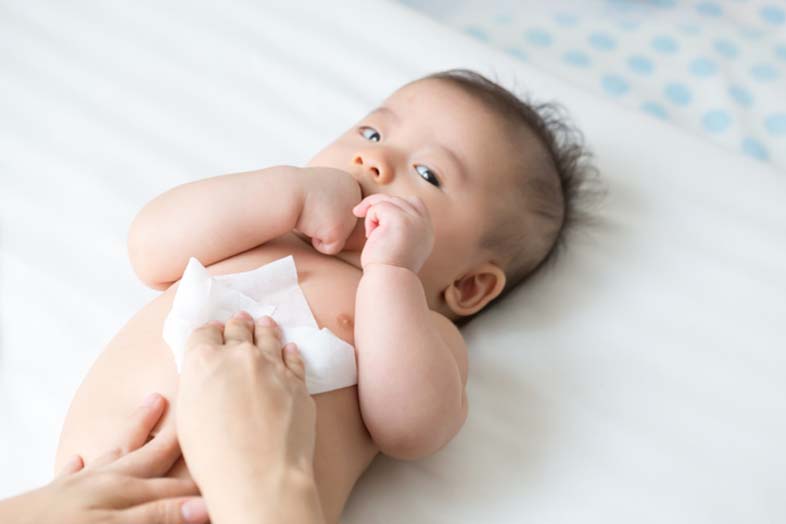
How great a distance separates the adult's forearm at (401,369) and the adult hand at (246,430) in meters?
0.11

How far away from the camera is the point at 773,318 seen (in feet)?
4.81

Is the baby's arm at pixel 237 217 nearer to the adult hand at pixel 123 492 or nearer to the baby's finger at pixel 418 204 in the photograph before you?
the baby's finger at pixel 418 204

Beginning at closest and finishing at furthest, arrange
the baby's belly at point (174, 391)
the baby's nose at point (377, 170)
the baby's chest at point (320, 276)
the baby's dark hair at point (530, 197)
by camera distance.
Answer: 1. the baby's belly at point (174, 391)
2. the baby's chest at point (320, 276)
3. the baby's nose at point (377, 170)
4. the baby's dark hair at point (530, 197)

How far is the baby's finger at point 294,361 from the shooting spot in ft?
3.56

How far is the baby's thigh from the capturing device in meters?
1.09

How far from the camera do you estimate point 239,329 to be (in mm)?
1104

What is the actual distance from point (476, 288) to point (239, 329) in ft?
1.55

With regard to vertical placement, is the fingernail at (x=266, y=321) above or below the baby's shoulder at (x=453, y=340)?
above

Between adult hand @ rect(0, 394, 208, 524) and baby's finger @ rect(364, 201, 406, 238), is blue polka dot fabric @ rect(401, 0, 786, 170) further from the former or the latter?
Result: adult hand @ rect(0, 394, 208, 524)

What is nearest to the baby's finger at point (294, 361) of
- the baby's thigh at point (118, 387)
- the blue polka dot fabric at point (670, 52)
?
the baby's thigh at point (118, 387)

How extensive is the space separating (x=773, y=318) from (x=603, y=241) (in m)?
0.29

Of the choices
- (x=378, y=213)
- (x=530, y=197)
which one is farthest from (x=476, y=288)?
(x=378, y=213)

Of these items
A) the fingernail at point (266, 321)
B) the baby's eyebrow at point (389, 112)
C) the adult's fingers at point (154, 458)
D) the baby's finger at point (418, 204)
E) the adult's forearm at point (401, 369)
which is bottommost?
the adult's forearm at point (401, 369)

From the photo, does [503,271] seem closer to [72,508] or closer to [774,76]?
[72,508]
